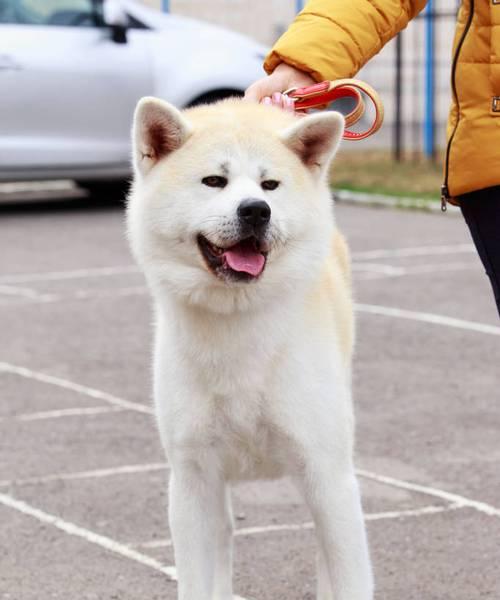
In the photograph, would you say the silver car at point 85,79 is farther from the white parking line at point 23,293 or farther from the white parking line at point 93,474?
the white parking line at point 93,474

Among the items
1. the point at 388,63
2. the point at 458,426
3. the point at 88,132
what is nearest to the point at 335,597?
the point at 458,426

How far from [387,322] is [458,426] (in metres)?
2.53

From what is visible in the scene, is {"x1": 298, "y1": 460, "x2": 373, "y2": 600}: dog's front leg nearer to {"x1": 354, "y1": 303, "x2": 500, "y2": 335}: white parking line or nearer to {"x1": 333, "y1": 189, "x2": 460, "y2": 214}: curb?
{"x1": 354, "y1": 303, "x2": 500, "y2": 335}: white parking line

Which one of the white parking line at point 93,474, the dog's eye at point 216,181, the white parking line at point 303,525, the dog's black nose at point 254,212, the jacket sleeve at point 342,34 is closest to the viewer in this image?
the dog's black nose at point 254,212

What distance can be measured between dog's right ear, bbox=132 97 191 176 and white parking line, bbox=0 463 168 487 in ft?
7.76

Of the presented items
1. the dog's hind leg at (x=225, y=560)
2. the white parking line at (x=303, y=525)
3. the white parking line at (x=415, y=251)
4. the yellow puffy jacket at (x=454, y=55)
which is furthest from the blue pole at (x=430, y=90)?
the yellow puffy jacket at (x=454, y=55)

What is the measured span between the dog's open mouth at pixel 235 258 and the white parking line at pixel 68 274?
7.28 m

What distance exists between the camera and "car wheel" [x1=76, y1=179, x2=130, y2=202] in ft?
50.8

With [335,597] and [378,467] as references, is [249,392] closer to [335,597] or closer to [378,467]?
[335,597]

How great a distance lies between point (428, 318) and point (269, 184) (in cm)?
560

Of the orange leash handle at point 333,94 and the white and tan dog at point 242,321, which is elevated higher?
the orange leash handle at point 333,94

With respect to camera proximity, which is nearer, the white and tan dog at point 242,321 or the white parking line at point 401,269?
the white and tan dog at point 242,321

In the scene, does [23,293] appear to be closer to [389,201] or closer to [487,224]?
[389,201]

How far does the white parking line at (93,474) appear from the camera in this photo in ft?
20.3
